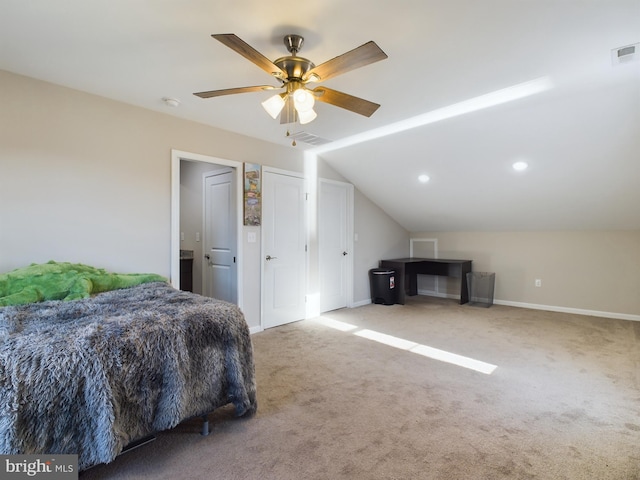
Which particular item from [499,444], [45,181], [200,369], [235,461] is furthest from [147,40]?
[499,444]

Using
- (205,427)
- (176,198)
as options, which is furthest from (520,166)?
(205,427)

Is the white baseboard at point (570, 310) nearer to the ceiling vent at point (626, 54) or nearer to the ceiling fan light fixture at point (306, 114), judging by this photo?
the ceiling vent at point (626, 54)

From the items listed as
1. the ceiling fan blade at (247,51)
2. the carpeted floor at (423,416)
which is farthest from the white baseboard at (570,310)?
the ceiling fan blade at (247,51)

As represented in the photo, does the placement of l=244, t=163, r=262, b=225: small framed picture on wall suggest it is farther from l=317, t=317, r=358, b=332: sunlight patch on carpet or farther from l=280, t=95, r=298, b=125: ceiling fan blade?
l=317, t=317, r=358, b=332: sunlight patch on carpet

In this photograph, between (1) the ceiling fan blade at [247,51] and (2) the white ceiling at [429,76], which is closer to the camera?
(1) the ceiling fan blade at [247,51]

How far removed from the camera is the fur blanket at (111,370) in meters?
1.40

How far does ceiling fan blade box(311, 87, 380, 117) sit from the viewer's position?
2.21 m

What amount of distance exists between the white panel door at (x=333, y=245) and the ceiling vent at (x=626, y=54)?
3423mm

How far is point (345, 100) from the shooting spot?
2.28 m

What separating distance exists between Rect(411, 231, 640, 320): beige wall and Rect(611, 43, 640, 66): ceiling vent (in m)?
3.16

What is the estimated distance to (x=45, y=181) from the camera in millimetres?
2758

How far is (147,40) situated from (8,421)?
7.41ft

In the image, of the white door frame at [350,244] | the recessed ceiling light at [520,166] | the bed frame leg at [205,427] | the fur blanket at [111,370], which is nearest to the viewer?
the fur blanket at [111,370]

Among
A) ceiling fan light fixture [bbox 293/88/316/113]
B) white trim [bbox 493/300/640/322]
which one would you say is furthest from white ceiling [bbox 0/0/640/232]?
white trim [bbox 493/300/640/322]
